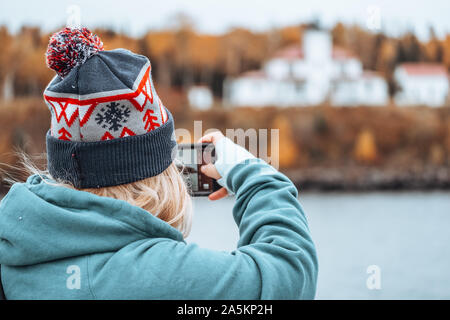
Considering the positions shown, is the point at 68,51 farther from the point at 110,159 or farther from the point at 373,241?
the point at 373,241

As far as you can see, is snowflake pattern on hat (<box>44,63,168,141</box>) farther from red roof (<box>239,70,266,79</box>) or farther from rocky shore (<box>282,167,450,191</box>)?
red roof (<box>239,70,266,79</box>)

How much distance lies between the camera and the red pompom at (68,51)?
828 mm

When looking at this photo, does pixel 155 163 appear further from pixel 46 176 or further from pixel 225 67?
pixel 225 67

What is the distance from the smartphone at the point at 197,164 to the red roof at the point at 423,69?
149ft

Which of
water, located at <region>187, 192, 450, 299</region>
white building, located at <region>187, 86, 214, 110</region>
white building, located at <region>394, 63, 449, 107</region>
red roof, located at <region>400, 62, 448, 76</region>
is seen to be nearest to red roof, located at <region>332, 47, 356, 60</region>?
white building, located at <region>394, 63, 449, 107</region>

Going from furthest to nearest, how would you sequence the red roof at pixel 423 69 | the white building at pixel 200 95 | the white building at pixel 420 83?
the red roof at pixel 423 69, the white building at pixel 420 83, the white building at pixel 200 95

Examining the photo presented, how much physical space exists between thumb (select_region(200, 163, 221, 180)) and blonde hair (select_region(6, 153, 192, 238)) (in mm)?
108

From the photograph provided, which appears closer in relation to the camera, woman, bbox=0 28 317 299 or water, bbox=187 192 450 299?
woman, bbox=0 28 317 299

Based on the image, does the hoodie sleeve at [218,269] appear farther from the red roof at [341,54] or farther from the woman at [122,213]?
the red roof at [341,54]

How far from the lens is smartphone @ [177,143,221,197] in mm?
1024

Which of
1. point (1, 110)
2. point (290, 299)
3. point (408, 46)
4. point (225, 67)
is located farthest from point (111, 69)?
point (408, 46)

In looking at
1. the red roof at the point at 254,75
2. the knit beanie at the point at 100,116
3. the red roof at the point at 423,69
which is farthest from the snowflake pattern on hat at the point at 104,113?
the red roof at the point at 423,69

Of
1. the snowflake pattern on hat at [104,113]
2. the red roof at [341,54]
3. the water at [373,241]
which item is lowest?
the water at [373,241]

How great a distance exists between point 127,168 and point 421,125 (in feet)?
114
